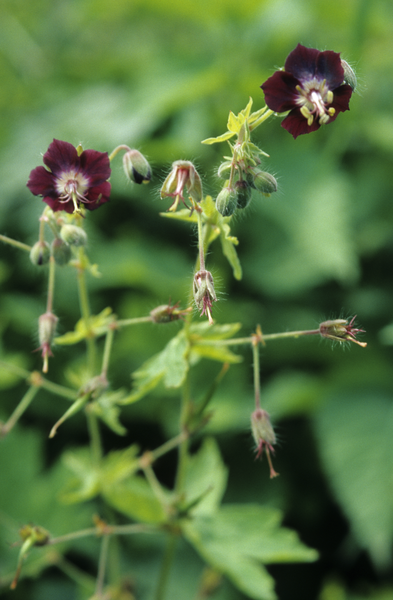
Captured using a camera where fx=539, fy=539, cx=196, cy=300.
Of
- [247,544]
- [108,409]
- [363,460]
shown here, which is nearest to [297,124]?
[108,409]

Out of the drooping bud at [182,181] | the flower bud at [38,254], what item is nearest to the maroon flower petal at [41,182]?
the flower bud at [38,254]

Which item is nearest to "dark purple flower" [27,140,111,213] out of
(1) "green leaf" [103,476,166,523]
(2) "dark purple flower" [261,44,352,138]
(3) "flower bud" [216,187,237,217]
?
(3) "flower bud" [216,187,237,217]

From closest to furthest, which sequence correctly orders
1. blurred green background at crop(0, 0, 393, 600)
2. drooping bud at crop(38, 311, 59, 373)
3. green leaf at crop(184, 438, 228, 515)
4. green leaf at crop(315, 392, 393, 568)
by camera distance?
drooping bud at crop(38, 311, 59, 373), green leaf at crop(184, 438, 228, 515), green leaf at crop(315, 392, 393, 568), blurred green background at crop(0, 0, 393, 600)

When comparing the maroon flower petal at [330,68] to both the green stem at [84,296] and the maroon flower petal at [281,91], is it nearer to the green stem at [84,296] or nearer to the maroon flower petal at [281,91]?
the maroon flower petal at [281,91]

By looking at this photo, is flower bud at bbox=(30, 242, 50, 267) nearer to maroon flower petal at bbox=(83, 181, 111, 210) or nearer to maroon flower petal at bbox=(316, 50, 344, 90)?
maroon flower petal at bbox=(83, 181, 111, 210)

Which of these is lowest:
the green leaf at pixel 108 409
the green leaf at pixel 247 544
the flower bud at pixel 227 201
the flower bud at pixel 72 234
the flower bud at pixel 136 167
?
the green leaf at pixel 247 544

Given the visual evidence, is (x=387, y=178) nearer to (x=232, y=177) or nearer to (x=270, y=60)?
(x=270, y=60)

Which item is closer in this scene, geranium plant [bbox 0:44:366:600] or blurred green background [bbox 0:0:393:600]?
geranium plant [bbox 0:44:366:600]
